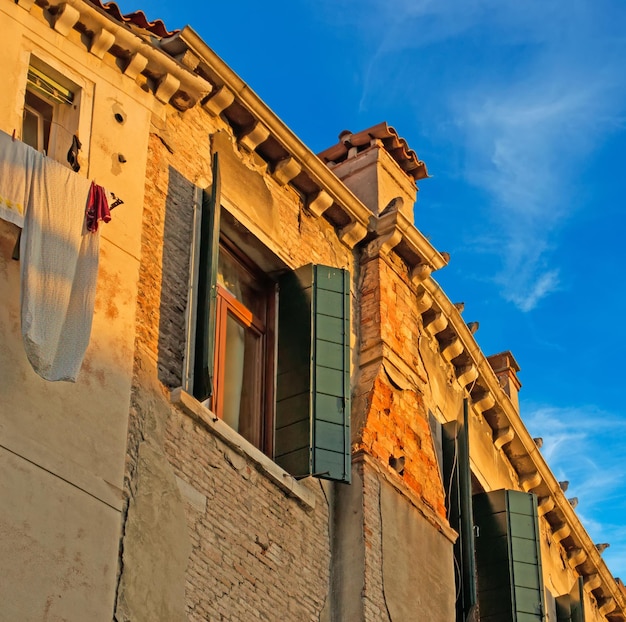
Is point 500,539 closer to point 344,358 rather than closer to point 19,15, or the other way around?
point 344,358

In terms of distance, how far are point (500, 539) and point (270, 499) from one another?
4803 millimetres

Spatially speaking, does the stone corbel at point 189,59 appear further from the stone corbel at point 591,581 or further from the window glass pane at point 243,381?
the stone corbel at point 591,581

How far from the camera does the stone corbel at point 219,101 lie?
44.5 ft

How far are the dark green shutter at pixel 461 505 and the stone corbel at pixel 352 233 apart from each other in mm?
2166

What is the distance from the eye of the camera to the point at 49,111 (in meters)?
12.0

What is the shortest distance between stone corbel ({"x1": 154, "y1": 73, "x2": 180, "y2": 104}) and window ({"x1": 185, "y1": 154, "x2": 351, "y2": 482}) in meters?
0.71

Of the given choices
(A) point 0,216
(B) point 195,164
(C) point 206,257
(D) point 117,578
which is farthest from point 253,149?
(D) point 117,578

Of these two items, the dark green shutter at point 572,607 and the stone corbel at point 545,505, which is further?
the stone corbel at point 545,505

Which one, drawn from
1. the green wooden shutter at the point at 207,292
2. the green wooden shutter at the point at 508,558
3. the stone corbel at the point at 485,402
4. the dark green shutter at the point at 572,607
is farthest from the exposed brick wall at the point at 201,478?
the dark green shutter at the point at 572,607

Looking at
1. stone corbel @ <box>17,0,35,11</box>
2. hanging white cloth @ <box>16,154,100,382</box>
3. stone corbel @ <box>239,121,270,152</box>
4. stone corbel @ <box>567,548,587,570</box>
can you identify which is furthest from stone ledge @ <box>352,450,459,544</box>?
stone corbel @ <box>567,548,587,570</box>

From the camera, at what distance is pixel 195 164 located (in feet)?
43.1

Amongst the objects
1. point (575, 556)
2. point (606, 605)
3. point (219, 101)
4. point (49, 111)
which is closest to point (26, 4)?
point (49, 111)

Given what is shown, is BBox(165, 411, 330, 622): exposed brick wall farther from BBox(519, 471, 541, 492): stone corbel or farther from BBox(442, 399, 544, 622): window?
BBox(519, 471, 541, 492): stone corbel

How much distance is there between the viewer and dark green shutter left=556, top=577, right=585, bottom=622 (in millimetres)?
18672
